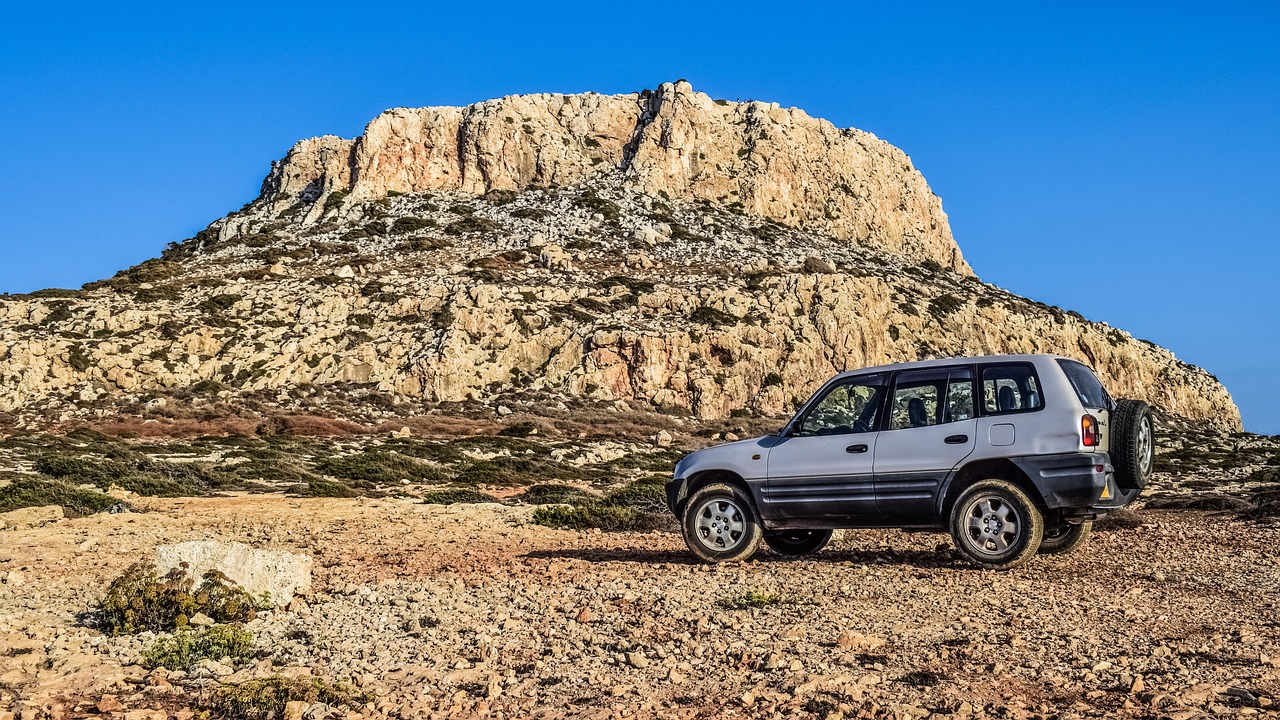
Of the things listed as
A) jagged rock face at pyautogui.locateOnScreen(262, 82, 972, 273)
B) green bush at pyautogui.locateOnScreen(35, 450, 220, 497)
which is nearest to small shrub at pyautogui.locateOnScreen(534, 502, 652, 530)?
green bush at pyautogui.locateOnScreen(35, 450, 220, 497)

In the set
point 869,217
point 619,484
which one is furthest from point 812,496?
point 869,217

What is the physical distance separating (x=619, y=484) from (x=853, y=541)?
660 inches

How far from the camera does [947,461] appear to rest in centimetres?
976

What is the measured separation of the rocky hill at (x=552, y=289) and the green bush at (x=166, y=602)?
3998cm

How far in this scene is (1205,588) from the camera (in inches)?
349

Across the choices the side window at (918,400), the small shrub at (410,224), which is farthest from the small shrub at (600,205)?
the side window at (918,400)

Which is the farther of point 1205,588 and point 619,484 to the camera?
point 619,484

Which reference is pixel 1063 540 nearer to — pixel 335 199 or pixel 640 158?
pixel 640 158

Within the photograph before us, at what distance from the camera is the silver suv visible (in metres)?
9.41

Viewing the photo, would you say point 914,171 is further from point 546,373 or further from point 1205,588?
point 1205,588

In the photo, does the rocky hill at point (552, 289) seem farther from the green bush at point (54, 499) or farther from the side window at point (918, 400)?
the side window at point (918, 400)

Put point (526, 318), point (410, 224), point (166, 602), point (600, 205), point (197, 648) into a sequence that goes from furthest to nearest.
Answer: point (600, 205) → point (410, 224) → point (526, 318) → point (166, 602) → point (197, 648)

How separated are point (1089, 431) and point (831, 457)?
257cm

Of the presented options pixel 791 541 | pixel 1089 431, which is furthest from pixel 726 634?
pixel 1089 431
